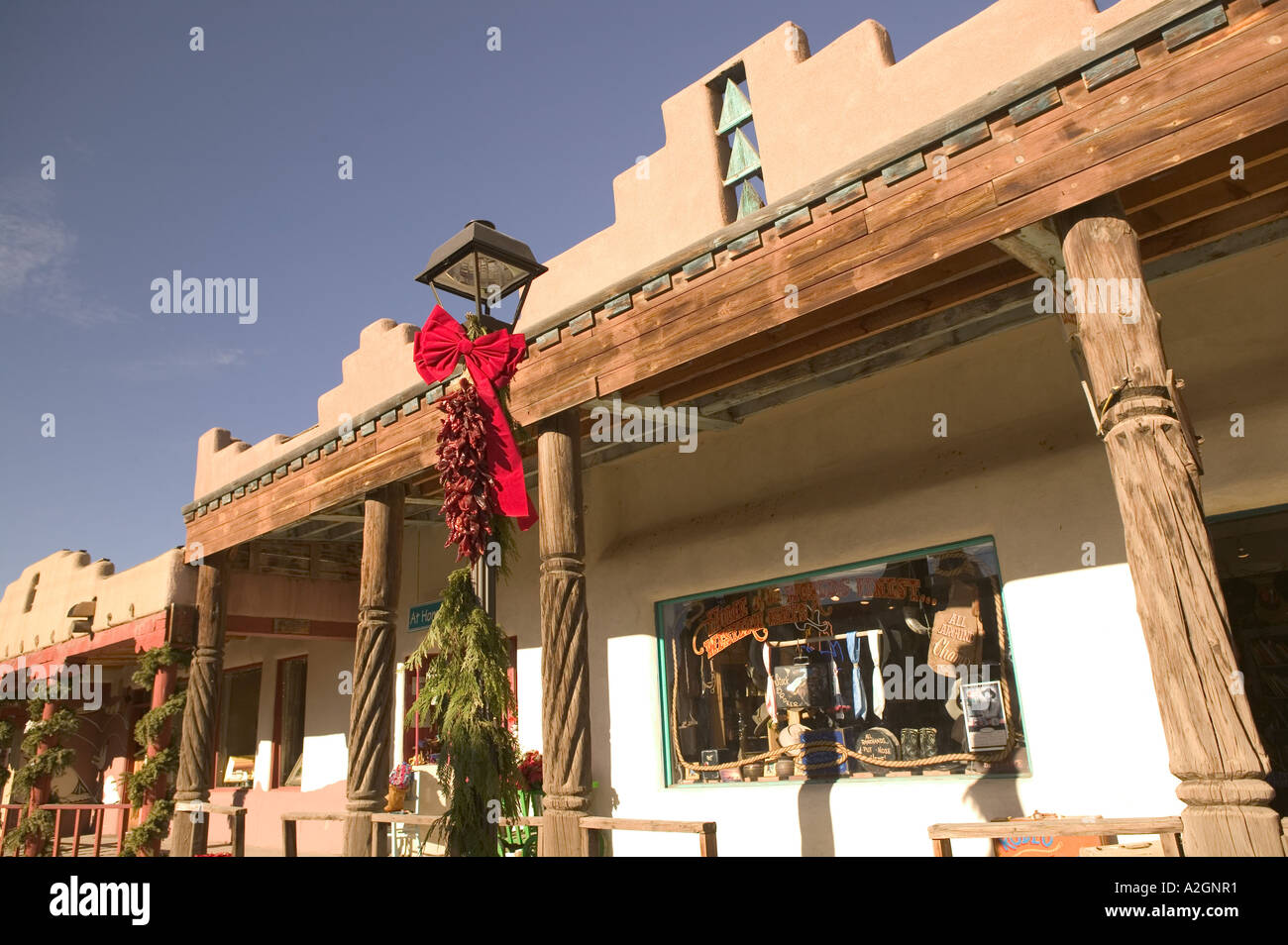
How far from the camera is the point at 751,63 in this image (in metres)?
7.93

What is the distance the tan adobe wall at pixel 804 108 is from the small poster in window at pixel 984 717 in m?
4.19

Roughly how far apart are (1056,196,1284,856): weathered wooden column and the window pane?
12296 mm

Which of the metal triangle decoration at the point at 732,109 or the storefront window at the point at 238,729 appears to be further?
the storefront window at the point at 238,729

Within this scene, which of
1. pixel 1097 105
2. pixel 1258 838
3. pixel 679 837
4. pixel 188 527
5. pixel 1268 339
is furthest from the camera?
pixel 188 527

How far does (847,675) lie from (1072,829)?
155 inches

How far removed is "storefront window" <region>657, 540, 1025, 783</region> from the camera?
690cm

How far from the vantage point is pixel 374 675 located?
23.9 ft

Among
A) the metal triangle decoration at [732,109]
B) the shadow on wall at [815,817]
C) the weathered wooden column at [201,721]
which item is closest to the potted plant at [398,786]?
the weathered wooden column at [201,721]

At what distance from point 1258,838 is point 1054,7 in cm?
543

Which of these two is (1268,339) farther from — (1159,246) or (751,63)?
(751,63)

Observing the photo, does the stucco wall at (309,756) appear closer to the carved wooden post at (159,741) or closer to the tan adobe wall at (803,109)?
the carved wooden post at (159,741)

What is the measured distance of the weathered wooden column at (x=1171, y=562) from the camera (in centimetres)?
328

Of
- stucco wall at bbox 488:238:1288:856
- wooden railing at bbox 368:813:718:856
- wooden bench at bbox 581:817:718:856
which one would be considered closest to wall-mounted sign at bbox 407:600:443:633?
stucco wall at bbox 488:238:1288:856
